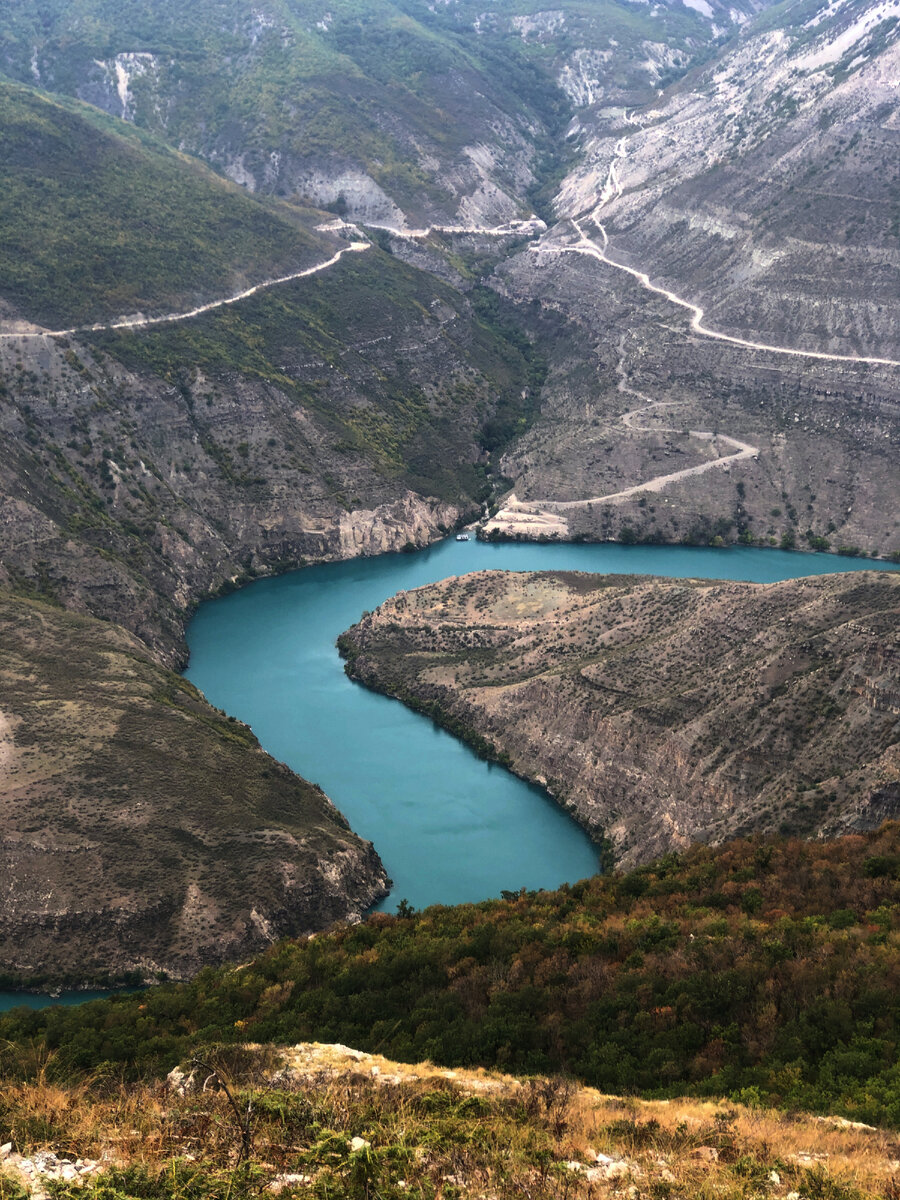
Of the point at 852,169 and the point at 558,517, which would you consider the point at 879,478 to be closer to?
the point at 558,517

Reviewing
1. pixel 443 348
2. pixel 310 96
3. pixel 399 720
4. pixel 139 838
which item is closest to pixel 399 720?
pixel 399 720

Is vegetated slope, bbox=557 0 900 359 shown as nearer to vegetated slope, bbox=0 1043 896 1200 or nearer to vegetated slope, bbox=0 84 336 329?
vegetated slope, bbox=0 84 336 329

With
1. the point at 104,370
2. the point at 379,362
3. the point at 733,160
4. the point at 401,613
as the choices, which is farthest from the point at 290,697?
the point at 733,160

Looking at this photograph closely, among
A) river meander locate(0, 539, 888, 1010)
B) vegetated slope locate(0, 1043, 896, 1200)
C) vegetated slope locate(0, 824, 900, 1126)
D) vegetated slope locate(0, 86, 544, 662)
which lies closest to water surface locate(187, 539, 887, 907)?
river meander locate(0, 539, 888, 1010)

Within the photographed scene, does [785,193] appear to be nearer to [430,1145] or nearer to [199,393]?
[199,393]

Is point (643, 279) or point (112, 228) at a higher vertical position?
point (643, 279)
